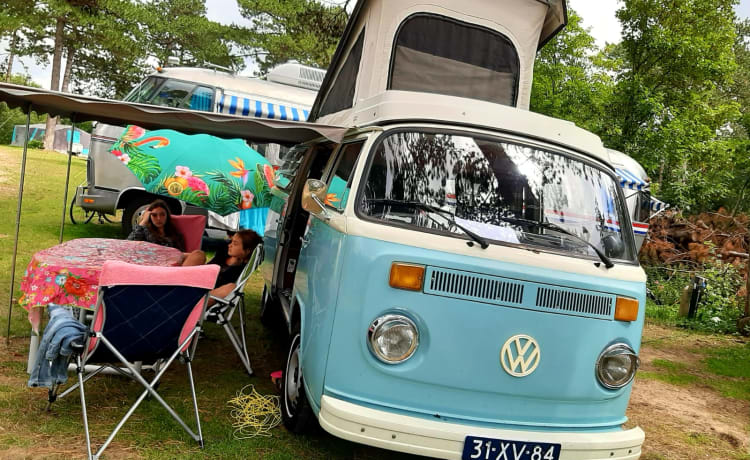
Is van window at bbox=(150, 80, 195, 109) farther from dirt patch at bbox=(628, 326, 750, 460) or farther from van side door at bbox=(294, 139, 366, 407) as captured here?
dirt patch at bbox=(628, 326, 750, 460)

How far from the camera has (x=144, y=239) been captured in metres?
6.84

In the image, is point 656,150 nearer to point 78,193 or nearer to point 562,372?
point 78,193

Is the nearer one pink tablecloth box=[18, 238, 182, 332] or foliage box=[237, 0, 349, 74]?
pink tablecloth box=[18, 238, 182, 332]

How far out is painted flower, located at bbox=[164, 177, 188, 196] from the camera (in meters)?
6.38

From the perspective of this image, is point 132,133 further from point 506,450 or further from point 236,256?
point 506,450

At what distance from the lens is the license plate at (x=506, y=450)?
318cm

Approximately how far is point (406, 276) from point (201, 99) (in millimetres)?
8771

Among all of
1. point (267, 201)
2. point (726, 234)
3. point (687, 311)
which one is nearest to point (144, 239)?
point (267, 201)

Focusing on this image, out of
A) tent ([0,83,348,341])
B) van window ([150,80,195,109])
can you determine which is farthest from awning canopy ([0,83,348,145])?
van window ([150,80,195,109])

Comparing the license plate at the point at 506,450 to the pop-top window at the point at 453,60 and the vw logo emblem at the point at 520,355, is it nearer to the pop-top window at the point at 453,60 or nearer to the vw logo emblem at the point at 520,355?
the vw logo emblem at the point at 520,355

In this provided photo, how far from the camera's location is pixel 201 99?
11.1 m

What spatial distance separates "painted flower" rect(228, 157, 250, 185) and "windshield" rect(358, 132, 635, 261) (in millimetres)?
3340

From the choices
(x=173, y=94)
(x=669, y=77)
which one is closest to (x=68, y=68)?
(x=173, y=94)

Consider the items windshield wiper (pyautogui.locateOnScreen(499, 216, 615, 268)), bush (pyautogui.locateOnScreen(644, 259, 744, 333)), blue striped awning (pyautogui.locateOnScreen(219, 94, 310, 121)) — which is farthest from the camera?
blue striped awning (pyautogui.locateOnScreen(219, 94, 310, 121))
